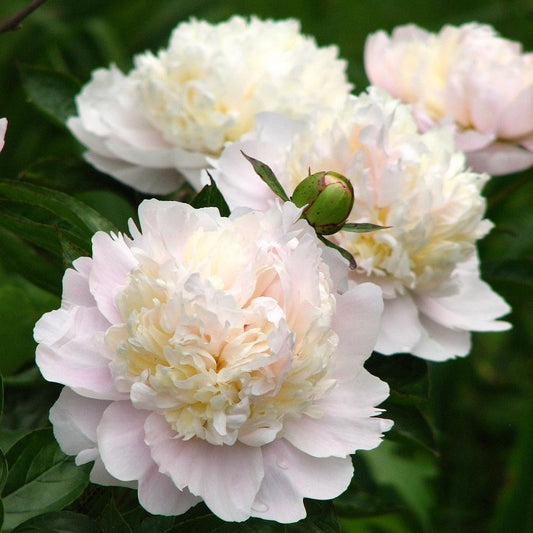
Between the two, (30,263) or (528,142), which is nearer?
(30,263)

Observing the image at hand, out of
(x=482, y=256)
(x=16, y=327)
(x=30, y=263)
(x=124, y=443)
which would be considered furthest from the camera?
(x=482, y=256)

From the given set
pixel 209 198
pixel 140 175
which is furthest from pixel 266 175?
pixel 140 175

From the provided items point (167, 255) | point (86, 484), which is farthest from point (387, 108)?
point (86, 484)

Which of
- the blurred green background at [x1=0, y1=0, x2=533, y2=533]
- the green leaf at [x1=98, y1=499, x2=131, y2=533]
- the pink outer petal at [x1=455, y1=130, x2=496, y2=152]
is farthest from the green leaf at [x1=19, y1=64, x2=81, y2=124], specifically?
the green leaf at [x1=98, y1=499, x2=131, y2=533]

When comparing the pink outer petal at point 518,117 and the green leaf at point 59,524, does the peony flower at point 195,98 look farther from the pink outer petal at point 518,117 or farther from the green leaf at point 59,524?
the green leaf at point 59,524

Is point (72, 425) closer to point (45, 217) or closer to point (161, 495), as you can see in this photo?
point (161, 495)

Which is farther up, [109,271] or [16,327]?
[109,271]

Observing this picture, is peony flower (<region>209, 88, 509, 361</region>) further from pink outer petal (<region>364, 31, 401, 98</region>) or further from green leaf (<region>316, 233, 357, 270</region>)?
pink outer petal (<region>364, 31, 401, 98</region>)
